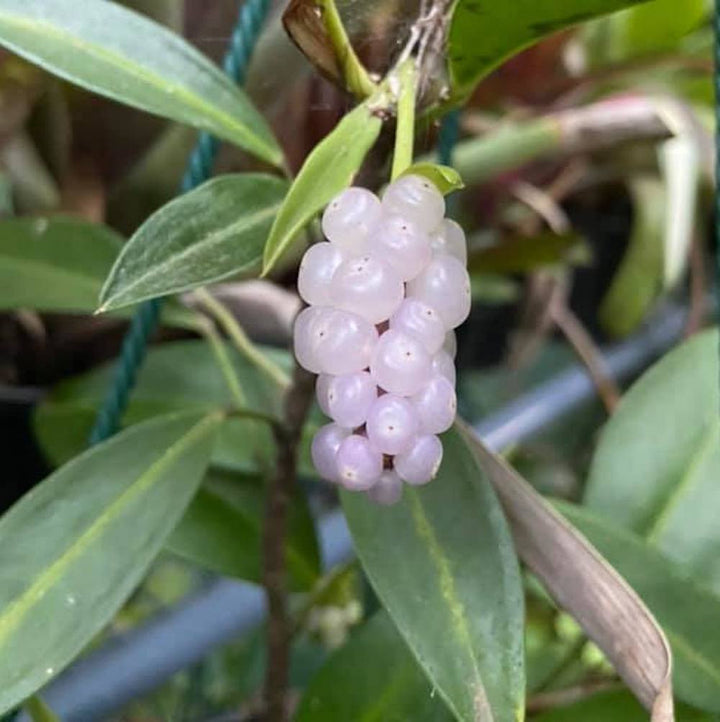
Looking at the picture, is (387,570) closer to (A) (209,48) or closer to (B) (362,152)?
(B) (362,152)

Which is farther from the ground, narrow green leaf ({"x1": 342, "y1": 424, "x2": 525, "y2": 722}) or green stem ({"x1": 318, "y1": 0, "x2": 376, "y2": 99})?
green stem ({"x1": 318, "y1": 0, "x2": 376, "y2": 99})

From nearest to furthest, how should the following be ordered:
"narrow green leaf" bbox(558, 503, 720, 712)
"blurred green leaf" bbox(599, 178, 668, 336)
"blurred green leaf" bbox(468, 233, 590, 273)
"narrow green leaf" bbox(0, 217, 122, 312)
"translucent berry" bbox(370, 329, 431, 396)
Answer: "translucent berry" bbox(370, 329, 431, 396)
"narrow green leaf" bbox(558, 503, 720, 712)
"narrow green leaf" bbox(0, 217, 122, 312)
"blurred green leaf" bbox(468, 233, 590, 273)
"blurred green leaf" bbox(599, 178, 668, 336)

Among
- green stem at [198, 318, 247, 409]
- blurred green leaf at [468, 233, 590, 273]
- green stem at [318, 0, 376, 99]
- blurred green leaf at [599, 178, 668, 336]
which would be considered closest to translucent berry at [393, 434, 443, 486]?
green stem at [318, 0, 376, 99]

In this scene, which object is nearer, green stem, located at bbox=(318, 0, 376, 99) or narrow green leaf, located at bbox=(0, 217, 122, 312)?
green stem, located at bbox=(318, 0, 376, 99)

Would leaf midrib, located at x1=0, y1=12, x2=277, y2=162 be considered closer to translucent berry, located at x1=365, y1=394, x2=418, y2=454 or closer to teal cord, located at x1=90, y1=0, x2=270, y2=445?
teal cord, located at x1=90, y1=0, x2=270, y2=445

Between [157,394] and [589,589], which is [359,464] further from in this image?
[157,394]

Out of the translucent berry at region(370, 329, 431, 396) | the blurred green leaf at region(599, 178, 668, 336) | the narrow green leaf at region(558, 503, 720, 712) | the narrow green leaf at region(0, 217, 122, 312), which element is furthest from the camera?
the blurred green leaf at region(599, 178, 668, 336)

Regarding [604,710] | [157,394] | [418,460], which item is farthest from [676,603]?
[157,394]
